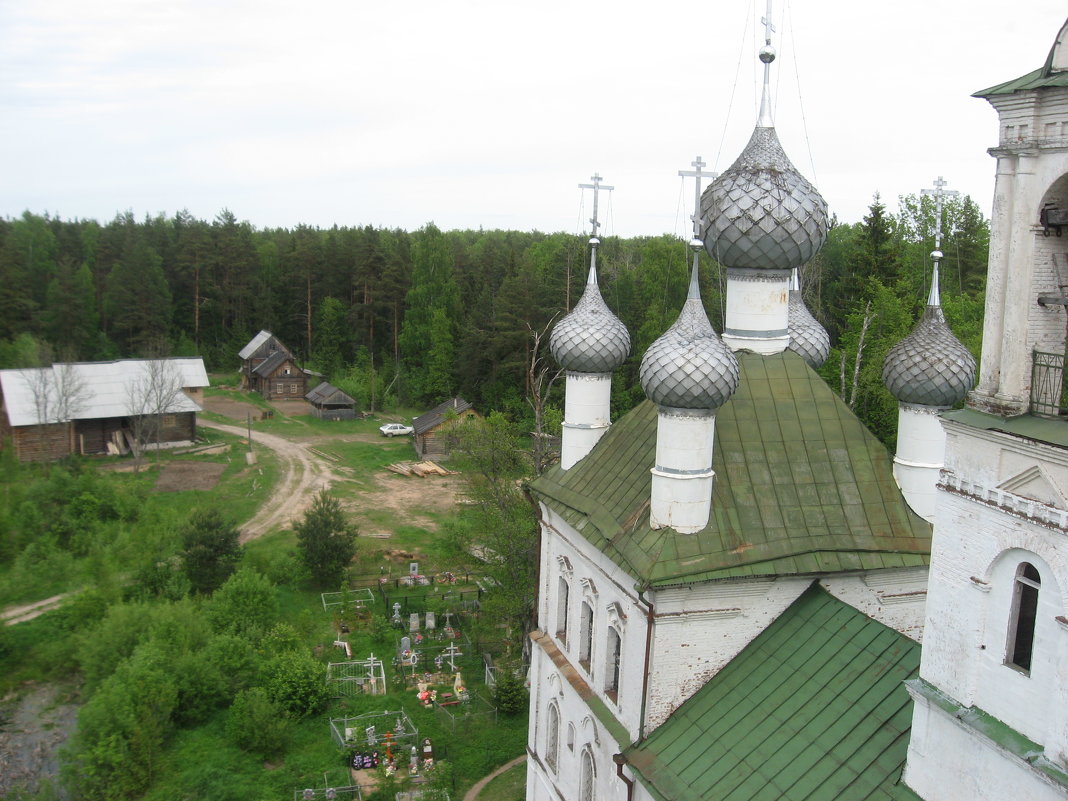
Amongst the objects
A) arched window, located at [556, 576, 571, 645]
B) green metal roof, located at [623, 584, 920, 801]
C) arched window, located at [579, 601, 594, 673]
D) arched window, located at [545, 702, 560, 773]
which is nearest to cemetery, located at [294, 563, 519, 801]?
arched window, located at [545, 702, 560, 773]

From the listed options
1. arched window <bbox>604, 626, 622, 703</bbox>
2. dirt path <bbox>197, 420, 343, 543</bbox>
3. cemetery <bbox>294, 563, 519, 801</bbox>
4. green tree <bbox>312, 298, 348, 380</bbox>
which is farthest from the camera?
green tree <bbox>312, 298, 348, 380</bbox>

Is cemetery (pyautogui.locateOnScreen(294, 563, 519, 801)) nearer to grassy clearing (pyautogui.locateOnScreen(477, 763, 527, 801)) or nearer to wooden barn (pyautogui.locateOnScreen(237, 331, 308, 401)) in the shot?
grassy clearing (pyautogui.locateOnScreen(477, 763, 527, 801))

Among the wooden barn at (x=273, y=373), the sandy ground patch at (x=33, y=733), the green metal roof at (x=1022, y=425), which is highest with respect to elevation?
the green metal roof at (x=1022, y=425)

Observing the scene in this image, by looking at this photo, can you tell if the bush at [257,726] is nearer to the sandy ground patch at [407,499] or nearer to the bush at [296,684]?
the bush at [296,684]

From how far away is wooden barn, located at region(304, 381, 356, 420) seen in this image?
176 ft

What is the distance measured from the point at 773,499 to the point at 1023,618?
4505 mm

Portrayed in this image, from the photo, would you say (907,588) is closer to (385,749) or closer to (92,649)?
(385,749)

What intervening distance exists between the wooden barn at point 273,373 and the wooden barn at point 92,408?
1128cm

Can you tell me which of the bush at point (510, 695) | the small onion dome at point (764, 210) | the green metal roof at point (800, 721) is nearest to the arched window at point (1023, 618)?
the green metal roof at point (800, 721)

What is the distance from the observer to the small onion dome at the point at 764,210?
11.8 m

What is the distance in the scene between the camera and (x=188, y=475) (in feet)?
132

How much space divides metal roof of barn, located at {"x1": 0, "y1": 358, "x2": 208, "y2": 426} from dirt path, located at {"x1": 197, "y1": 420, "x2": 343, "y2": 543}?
4.10m

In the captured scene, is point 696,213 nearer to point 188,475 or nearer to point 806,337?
point 806,337

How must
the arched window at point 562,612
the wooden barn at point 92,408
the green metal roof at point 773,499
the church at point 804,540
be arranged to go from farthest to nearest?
the wooden barn at point 92,408, the arched window at point 562,612, the green metal roof at point 773,499, the church at point 804,540
